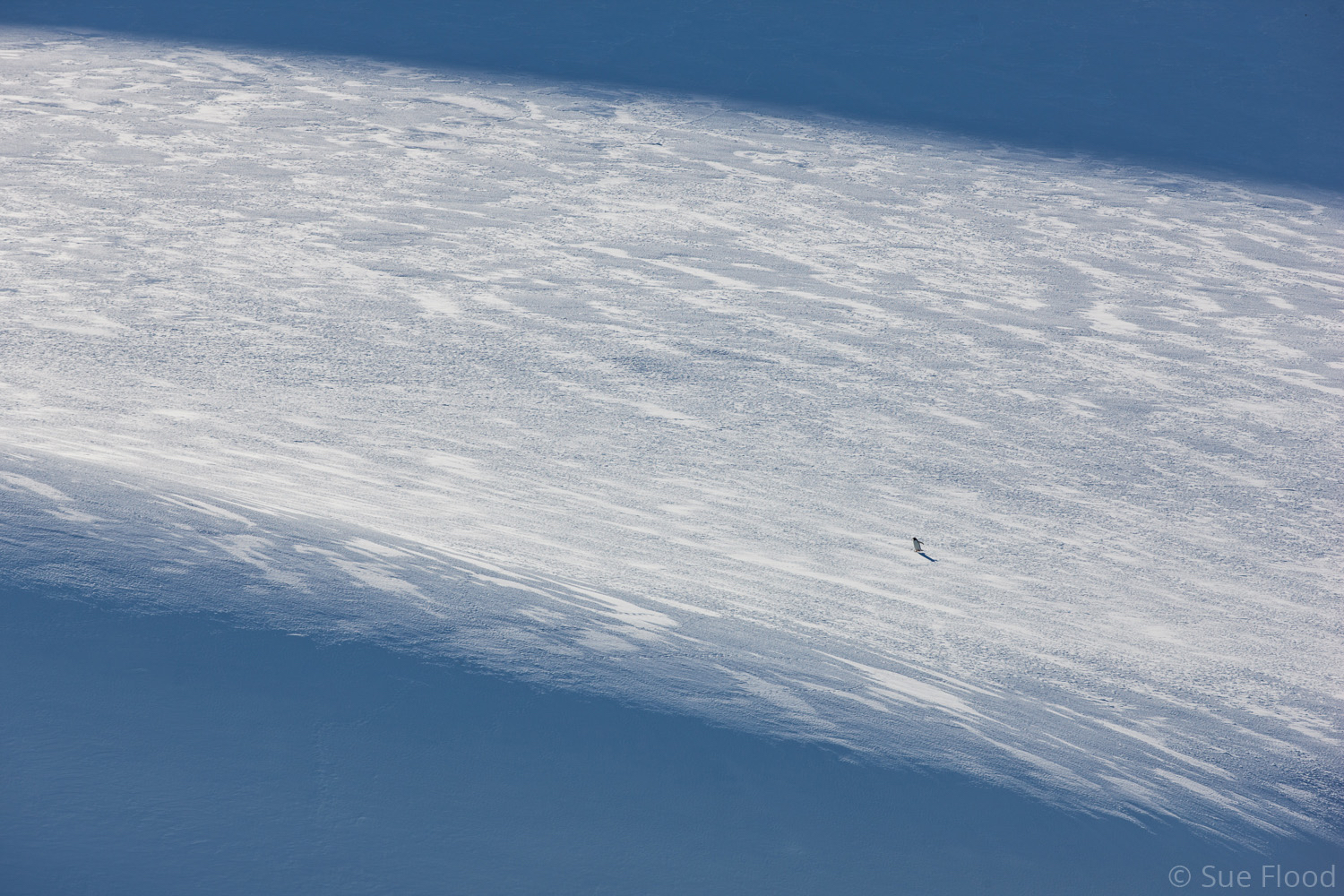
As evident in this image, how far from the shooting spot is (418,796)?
163cm

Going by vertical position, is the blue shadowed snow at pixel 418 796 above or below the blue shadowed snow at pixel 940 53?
below

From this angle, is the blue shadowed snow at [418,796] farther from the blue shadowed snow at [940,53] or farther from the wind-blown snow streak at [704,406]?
the blue shadowed snow at [940,53]

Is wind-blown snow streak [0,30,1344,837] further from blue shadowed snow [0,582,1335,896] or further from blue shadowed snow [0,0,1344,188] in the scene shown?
blue shadowed snow [0,0,1344,188]

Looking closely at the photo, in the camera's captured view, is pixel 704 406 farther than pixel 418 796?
Yes

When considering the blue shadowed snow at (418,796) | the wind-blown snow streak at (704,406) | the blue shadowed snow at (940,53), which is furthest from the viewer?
the blue shadowed snow at (940,53)

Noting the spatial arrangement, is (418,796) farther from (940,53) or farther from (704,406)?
(940,53)

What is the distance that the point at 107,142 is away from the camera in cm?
649

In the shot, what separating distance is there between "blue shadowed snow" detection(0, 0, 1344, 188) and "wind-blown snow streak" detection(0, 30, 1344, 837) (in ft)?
1.59

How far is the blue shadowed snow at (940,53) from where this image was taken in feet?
26.1

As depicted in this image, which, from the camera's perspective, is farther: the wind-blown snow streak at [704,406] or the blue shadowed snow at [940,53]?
the blue shadowed snow at [940,53]

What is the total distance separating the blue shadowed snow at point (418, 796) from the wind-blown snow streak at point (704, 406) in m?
0.10

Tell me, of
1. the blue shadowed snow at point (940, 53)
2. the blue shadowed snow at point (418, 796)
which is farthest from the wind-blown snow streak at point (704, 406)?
the blue shadowed snow at point (940, 53)

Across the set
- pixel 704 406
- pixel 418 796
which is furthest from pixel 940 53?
pixel 418 796

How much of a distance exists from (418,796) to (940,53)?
26.0ft
